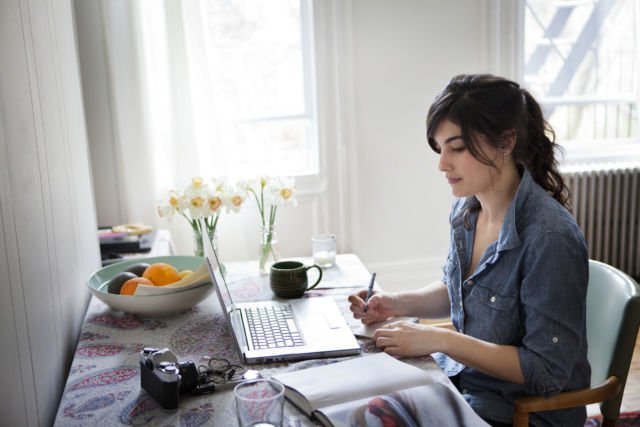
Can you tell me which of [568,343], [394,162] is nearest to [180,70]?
[394,162]

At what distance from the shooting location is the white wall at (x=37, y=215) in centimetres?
107

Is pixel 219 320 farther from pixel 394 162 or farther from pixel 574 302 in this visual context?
pixel 394 162

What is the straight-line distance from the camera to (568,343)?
1348 mm

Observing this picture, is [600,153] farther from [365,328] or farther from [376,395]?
[376,395]

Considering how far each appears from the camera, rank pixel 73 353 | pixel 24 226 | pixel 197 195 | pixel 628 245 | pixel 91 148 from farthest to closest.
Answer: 1. pixel 628 245
2. pixel 91 148
3. pixel 197 195
4. pixel 73 353
5. pixel 24 226

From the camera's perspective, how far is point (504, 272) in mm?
1475

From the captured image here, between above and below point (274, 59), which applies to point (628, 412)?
below

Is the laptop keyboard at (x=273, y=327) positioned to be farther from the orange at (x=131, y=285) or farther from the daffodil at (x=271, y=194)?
the daffodil at (x=271, y=194)

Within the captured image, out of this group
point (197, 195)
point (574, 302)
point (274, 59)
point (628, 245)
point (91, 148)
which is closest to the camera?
point (574, 302)

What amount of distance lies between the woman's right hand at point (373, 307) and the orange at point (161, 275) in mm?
430

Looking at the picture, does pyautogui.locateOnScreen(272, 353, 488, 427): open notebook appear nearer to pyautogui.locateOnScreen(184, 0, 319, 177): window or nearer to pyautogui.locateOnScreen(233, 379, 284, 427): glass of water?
pyautogui.locateOnScreen(233, 379, 284, 427): glass of water

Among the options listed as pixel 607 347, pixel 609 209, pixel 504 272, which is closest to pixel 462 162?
pixel 504 272

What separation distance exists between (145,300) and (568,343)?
904 mm

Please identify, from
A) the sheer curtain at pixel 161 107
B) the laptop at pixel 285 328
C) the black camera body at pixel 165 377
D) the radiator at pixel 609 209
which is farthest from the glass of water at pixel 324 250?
the radiator at pixel 609 209
